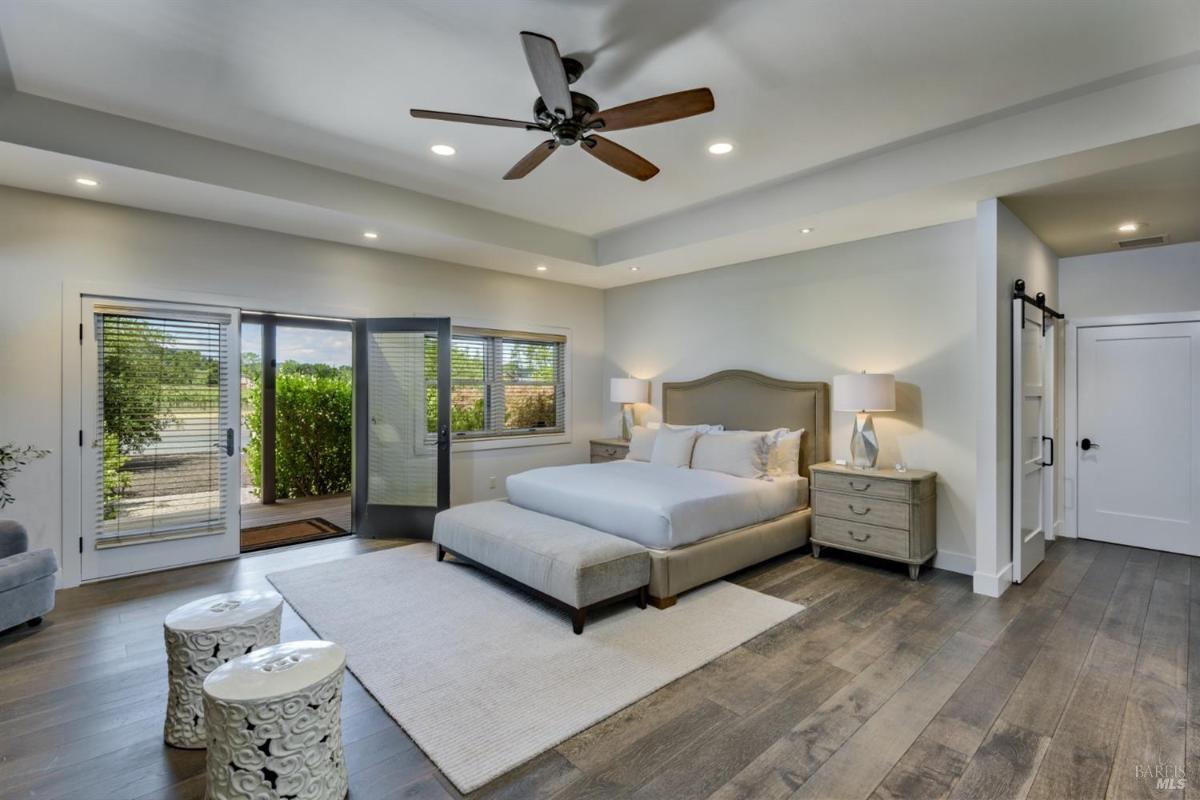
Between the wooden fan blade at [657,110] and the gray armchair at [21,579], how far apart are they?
3.97m

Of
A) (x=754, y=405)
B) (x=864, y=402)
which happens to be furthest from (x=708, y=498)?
(x=754, y=405)

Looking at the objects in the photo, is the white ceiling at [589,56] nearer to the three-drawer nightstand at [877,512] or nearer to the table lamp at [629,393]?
the three-drawer nightstand at [877,512]

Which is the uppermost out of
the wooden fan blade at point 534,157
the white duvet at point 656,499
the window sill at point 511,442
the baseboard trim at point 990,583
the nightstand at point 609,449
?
the wooden fan blade at point 534,157

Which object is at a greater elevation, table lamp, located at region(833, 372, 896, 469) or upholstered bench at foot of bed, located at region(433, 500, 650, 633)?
table lamp, located at region(833, 372, 896, 469)

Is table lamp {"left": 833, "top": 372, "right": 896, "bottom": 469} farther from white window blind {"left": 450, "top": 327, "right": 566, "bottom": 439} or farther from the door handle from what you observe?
white window blind {"left": 450, "top": 327, "right": 566, "bottom": 439}

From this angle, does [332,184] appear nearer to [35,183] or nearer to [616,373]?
[35,183]

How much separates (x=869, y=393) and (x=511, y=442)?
374 cm

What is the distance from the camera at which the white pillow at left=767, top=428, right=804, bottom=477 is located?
4809 millimetres

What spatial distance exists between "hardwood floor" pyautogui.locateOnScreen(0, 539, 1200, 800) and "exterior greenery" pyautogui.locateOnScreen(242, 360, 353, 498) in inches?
143

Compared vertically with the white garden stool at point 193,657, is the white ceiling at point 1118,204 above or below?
above

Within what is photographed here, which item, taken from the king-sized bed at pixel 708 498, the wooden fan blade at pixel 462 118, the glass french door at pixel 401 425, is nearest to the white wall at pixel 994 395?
the king-sized bed at pixel 708 498

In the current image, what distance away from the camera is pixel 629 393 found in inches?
253

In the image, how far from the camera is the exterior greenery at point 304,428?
7090 millimetres


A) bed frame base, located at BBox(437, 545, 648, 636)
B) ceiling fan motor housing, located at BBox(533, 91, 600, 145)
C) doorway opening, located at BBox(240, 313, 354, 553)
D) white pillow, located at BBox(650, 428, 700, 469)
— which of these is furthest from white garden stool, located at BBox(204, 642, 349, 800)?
doorway opening, located at BBox(240, 313, 354, 553)
